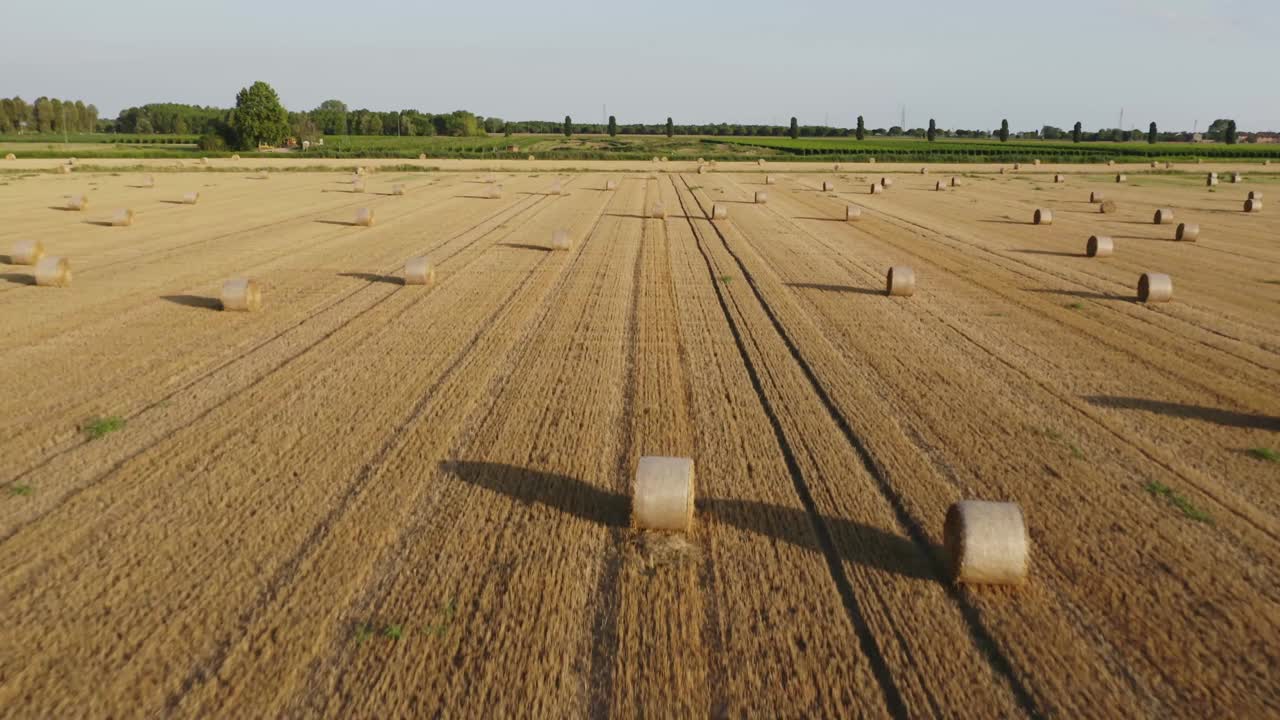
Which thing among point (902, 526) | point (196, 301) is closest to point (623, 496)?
point (902, 526)

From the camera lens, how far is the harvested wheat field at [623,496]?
5152 millimetres

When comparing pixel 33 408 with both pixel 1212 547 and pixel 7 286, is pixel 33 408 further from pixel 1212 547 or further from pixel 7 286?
pixel 1212 547

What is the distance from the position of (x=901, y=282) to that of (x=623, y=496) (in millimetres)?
10130

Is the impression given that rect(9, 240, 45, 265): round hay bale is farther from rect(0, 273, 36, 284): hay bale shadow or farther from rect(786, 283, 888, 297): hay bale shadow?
rect(786, 283, 888, 297): hay bale shadow

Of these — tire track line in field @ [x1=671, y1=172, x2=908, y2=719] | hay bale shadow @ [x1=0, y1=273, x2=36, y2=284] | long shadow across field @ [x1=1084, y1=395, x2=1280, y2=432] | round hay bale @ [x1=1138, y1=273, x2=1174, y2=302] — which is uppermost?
round hay bale @ [x1=1138, y1=273, x2=1174, y2=302]

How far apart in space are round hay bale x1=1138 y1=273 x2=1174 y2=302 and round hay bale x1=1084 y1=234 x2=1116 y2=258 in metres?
5.60

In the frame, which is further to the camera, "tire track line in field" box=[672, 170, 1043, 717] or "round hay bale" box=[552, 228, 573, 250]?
"round hay bale" box=[552, 228, 573, 250]

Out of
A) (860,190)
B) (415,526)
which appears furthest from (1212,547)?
(860,190)

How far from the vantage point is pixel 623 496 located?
7.55m

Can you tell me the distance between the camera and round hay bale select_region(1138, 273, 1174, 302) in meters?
15.6

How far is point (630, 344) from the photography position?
12.3 m

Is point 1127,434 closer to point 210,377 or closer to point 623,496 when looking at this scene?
point 623,496

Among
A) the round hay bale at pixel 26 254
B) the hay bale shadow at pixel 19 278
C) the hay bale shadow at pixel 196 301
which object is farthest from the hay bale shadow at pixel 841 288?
the round hay bale at pixel 26 254

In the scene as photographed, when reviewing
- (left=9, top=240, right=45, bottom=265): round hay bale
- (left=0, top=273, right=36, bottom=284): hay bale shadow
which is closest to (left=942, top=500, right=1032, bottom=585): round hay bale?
(left=0, top=273, right=36, bottom=284): hay bale shadow
